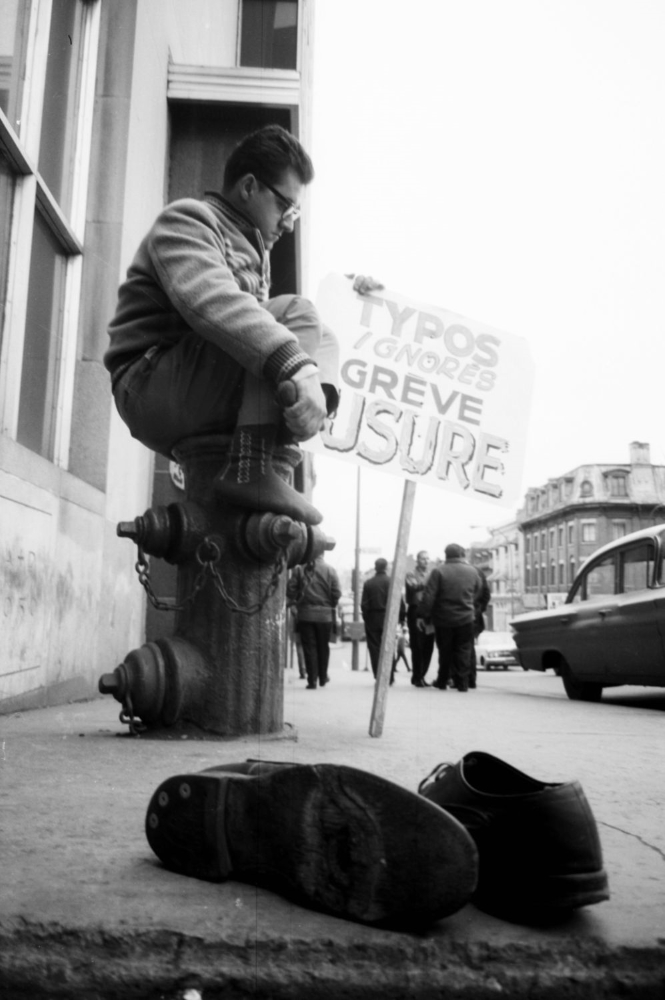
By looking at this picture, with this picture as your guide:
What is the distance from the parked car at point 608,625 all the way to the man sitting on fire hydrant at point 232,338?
4.93m

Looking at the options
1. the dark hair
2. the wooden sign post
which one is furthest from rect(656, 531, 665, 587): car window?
the dark hair

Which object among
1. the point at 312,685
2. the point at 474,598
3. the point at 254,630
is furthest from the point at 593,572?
the point at 254,630

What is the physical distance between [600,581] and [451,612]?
5.52ft

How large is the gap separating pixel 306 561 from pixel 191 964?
7.05ft

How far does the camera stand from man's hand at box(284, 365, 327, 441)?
2676 mm

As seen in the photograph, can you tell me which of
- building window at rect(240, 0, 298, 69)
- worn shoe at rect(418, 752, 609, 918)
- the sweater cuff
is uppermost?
building window at rect(240, 0, 298, 69)

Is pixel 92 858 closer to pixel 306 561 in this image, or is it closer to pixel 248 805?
pixel 248 805

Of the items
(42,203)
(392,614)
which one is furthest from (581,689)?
(42,203)

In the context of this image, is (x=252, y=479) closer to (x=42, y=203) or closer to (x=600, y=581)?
(x=42, y=203)

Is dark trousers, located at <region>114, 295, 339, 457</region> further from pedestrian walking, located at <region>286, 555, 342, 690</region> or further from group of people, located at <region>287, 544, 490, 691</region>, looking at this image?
pedestrian walking, located at <region>286, 555, 342, 690</region>

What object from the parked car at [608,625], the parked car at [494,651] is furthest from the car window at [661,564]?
the parked car at [494,651]

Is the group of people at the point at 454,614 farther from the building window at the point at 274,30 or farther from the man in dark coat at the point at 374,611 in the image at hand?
the building window at the point at 274,30

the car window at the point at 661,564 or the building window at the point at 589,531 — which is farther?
the car window at the point at 661,564

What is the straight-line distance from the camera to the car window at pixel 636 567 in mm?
7852
